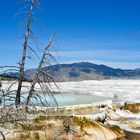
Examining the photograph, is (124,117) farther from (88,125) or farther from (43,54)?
(43,54)

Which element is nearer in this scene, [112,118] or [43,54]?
[43,54]

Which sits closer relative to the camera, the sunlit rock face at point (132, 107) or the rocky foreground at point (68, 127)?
the rocky foreground at point (68, 127)

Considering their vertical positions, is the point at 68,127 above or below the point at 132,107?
below

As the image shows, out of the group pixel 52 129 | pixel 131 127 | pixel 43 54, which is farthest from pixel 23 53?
pixel 131 127

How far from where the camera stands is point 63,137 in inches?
866

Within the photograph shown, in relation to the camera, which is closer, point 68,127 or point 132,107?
point 68,127

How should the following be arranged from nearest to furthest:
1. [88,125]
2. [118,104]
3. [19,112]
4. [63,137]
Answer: [19,112] → [63,137] → [88,125] → [118,104]

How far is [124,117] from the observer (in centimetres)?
3291

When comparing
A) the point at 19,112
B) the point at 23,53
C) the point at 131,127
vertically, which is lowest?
the point at 131,127

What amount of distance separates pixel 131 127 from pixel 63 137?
29.8ft

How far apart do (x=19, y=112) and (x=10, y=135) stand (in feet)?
33.3

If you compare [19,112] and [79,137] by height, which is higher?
[19,112]

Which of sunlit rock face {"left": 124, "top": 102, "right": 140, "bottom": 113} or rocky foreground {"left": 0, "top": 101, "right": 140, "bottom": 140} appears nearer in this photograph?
rocky foreground {"left": 0, "top": 101, "right": 140, "bottom": 140}

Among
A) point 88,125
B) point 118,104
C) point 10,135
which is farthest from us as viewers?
point 118,104
